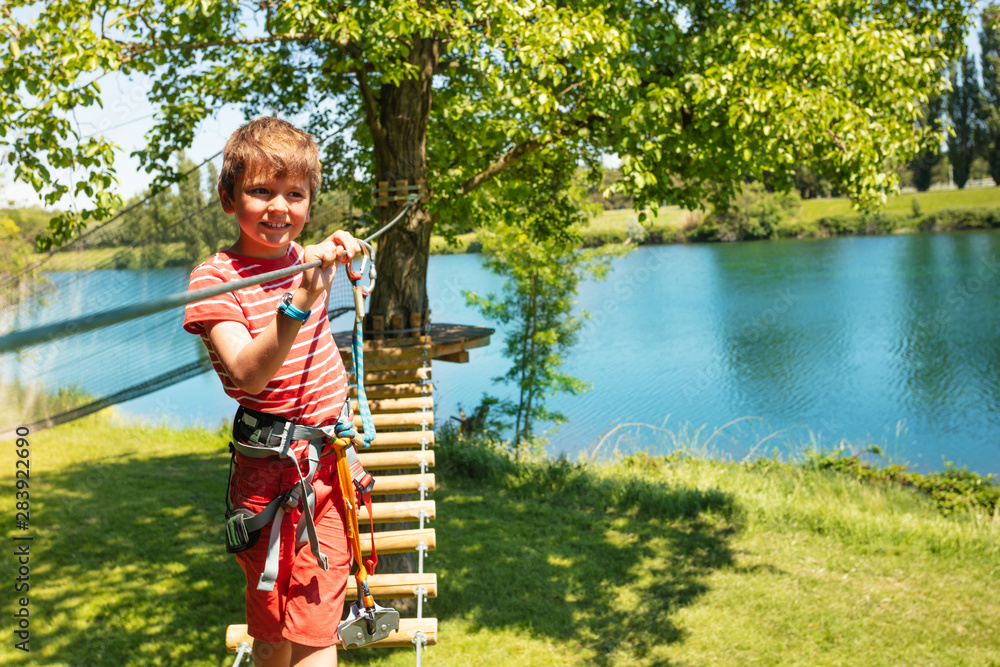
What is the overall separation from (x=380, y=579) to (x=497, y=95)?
2.50 meters

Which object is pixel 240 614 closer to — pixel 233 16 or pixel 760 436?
pixel 233 16

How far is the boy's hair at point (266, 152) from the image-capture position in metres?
1.49

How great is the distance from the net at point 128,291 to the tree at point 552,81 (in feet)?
1.26

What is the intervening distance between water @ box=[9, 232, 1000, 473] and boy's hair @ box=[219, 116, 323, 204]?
27.7 feet

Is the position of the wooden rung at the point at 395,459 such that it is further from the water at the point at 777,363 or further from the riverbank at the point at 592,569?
the water at the point at 777,363

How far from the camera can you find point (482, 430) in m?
9.45

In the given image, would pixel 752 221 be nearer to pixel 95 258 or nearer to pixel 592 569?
pixel 592 569

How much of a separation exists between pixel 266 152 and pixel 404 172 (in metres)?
3.23

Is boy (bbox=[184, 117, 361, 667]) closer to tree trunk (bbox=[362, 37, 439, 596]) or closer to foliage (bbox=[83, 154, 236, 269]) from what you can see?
tree trunk (bbox=[362, 37, 439, 596])

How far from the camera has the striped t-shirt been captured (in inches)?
58.2

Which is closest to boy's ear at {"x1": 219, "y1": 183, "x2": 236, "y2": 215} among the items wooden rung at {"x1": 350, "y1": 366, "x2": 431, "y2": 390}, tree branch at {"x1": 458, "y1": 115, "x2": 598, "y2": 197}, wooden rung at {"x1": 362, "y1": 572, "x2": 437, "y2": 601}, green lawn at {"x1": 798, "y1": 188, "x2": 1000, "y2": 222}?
wooden rung at {"x1": 362, "y1": 572, "x2": 437, "y2": 601}

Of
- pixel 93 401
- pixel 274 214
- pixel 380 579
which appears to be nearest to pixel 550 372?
pixel 93 401

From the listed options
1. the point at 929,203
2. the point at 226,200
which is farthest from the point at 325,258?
the point at 929,203

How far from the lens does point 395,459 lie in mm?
3486
